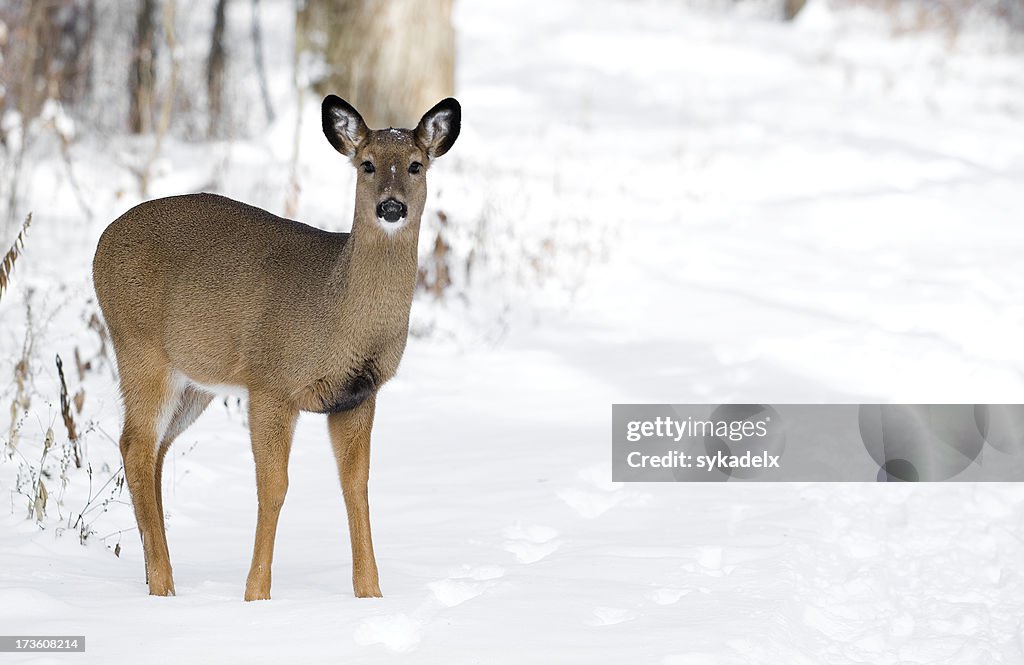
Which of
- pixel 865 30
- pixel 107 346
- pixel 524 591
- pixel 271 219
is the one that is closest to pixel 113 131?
pixel 107 346

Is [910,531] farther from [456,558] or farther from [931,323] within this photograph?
[931,323]

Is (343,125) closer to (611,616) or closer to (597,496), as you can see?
(611,616)

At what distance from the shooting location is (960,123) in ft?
42.9

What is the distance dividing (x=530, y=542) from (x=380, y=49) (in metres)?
6.53

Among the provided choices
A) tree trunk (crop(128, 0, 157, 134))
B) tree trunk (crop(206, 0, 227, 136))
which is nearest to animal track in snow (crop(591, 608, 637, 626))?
tree trunk (crop(206, 0, 227, 136))

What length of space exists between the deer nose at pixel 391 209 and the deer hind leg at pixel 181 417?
3.32 feet

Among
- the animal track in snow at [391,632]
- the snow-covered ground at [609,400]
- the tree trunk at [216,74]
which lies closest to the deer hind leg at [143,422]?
the snow-covered ground at [609,400]

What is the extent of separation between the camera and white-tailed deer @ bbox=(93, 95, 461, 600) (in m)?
4.05

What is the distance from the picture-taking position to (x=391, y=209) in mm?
3914

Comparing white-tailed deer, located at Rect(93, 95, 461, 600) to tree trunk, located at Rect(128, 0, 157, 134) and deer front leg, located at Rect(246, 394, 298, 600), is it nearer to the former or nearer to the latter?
deer front leg, located at Rect(246, 394, 298, 600)

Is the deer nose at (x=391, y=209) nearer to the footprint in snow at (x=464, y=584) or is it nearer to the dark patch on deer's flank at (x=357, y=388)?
the dark patch on deer's flank at (x=357, y=388)

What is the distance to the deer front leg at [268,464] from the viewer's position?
4051 millimetres

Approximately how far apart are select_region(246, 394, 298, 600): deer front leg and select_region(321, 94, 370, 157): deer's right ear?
84 centimetres

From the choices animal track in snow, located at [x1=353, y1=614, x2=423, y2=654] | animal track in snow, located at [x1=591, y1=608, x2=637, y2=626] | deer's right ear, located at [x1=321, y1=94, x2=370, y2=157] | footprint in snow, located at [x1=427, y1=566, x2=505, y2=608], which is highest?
deer's right ear, located at [x1=321, y1=94, x2=370, y2=157]
